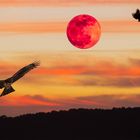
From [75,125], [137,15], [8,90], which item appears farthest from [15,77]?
[75,125]

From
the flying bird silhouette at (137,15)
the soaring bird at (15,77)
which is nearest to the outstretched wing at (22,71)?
the soaring bird at (15,77)

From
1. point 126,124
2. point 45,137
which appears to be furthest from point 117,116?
point 45,137

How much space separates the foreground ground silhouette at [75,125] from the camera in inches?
4515

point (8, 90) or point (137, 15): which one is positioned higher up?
point (137, 15)

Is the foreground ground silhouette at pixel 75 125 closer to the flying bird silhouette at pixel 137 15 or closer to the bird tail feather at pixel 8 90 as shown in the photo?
the flying bird silhouette at pixel 137 15

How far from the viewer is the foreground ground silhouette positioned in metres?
115

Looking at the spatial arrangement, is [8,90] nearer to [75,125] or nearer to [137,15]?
A: [137,15]

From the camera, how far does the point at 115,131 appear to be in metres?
114

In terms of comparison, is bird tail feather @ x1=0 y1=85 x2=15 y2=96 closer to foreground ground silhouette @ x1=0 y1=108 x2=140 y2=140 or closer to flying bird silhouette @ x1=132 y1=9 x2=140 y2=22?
flying bird silhouette @ x1=132 y1=9 x2=140 y2=22

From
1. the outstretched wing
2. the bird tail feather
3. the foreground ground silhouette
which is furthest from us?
the foreground ground silhouette

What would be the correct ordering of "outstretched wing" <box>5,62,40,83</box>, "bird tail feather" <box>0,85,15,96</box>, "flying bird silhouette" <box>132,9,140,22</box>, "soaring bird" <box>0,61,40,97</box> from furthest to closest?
"flying bird silhouette" <box>132,9,140,22</box>
"outstretched wing" <box>5,62,40,83</box>
"soaring bird" <box>0,61,40,97</box>
"bird tail feather" <box>0,85,15,96</box>

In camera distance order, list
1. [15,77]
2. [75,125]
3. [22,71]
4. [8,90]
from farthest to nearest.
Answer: [75,125], [15,77], [22,71], [8,90]

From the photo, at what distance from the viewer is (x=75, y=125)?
4751 inches

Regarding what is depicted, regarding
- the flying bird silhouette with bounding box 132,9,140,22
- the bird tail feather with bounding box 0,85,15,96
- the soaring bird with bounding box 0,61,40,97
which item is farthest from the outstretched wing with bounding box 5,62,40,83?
the flying bird silhouette with bounding box 132,9,140,22
